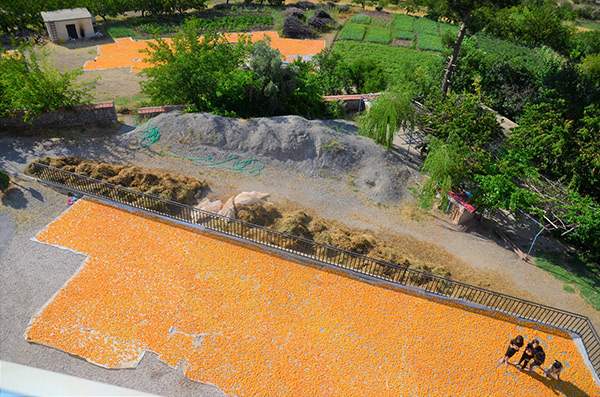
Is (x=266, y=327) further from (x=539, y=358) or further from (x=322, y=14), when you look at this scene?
(x=322, y=14)

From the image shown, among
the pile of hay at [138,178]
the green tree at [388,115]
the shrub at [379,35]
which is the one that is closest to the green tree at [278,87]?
the green tree at [388,115]

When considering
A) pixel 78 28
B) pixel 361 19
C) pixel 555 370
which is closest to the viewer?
pixel 555 370

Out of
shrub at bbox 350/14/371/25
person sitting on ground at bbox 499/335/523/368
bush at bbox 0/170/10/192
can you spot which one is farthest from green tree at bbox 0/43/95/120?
shrub at bbox 350/14/371/25

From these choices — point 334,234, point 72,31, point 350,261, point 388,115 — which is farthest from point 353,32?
point 350,261

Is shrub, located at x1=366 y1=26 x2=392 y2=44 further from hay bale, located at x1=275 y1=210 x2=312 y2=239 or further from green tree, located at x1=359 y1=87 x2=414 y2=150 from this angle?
hay bale, located at x1=275 y1=210 x2=312 y2=239

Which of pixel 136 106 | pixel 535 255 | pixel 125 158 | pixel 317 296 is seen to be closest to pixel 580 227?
pixel 535 255
